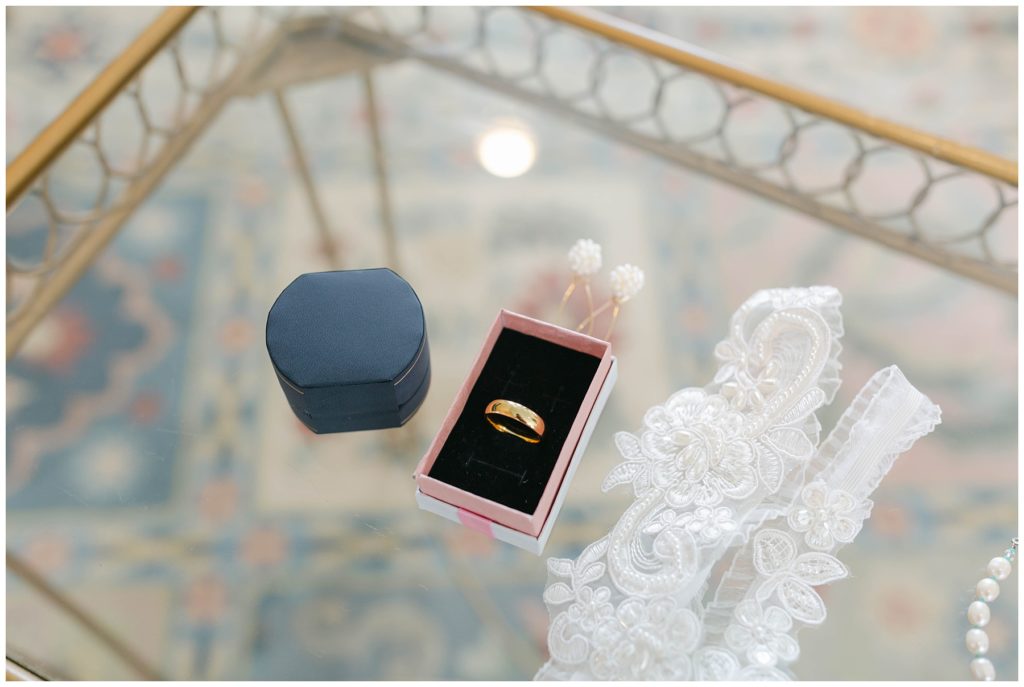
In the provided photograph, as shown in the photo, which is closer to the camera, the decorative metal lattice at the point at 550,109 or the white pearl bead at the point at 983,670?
the white pearl bead at the point at 983,670

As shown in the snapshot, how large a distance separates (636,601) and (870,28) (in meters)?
0.92

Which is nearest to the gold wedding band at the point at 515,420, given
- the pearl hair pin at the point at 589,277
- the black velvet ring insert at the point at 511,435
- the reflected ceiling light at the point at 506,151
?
the black velvet ring insert at the point at 511,435

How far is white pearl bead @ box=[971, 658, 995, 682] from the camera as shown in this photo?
2.34ft

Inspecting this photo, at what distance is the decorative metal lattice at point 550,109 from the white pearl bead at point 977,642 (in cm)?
30

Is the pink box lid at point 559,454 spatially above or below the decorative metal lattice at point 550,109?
below

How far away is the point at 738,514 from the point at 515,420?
0.18 m

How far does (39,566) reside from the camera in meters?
0.77

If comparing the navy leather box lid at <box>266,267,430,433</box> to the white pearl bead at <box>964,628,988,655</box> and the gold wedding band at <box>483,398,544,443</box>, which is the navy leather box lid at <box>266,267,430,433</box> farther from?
the white pearl bead at <box>964,628,988,655</box>

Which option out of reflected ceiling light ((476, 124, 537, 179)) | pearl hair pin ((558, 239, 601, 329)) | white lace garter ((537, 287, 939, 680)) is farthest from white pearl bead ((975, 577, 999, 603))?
reflected ceiling light ((476, 124, 537, 179))

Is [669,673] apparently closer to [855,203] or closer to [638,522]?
[638,522]

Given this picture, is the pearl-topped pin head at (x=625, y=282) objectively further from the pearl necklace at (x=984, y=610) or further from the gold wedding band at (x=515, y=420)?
the pearl necklace at (x=984, y=610)

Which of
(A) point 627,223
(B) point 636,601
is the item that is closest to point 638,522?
(B) point 636,601

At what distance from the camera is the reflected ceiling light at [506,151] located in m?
0.93

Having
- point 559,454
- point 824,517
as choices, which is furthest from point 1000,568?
point 559,454
